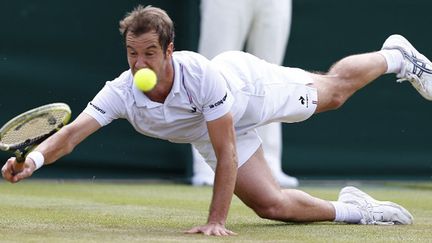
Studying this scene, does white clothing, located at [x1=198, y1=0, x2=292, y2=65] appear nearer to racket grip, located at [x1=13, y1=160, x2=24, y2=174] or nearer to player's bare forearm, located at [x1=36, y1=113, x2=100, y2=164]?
player's bare forearm, located at [x1=36, y1=113, x2=100, y2=164]

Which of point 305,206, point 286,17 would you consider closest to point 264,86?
point 305,206

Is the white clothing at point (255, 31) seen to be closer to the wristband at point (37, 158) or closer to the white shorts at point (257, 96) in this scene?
the white shorts at point (257, 96)

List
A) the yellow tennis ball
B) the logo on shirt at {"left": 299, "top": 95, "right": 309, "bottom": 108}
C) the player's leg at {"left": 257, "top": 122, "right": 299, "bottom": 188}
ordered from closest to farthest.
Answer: the yellow tennis ball → the logo on shirt at {"left": 299, "top": 95, "right": 309, "bottom": 108} → the player's leg at {"left": 257, "top": 122, "right": 299, "bottom": 188}

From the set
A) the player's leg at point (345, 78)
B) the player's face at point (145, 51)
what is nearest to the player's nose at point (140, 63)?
the player's face at point (145, 51)

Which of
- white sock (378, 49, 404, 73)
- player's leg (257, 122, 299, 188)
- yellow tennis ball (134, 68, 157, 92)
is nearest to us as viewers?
yellow tennis ball (134, 68, 157, 92)

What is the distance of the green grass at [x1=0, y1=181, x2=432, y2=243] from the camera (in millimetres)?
4938

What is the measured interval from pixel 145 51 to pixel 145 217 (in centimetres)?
151

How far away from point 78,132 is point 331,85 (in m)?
1.65

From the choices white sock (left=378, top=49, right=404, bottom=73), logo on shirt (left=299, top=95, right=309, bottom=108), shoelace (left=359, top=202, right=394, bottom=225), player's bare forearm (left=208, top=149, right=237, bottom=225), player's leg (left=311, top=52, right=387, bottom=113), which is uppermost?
white sock (left=378, top=49, right=404, bottom=73)

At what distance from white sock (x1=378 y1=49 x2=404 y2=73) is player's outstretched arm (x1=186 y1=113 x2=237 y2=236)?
167 cm

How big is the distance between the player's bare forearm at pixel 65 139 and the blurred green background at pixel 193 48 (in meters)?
4.40

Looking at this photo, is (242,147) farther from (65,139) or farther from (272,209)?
(65,139)

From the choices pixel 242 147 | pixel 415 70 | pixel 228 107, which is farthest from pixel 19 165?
pixel 415 70

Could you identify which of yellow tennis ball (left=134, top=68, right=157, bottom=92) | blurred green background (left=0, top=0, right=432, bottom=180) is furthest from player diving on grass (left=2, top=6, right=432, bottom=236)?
blurred green background (left=0, top=0, right=432, bottom=180)
